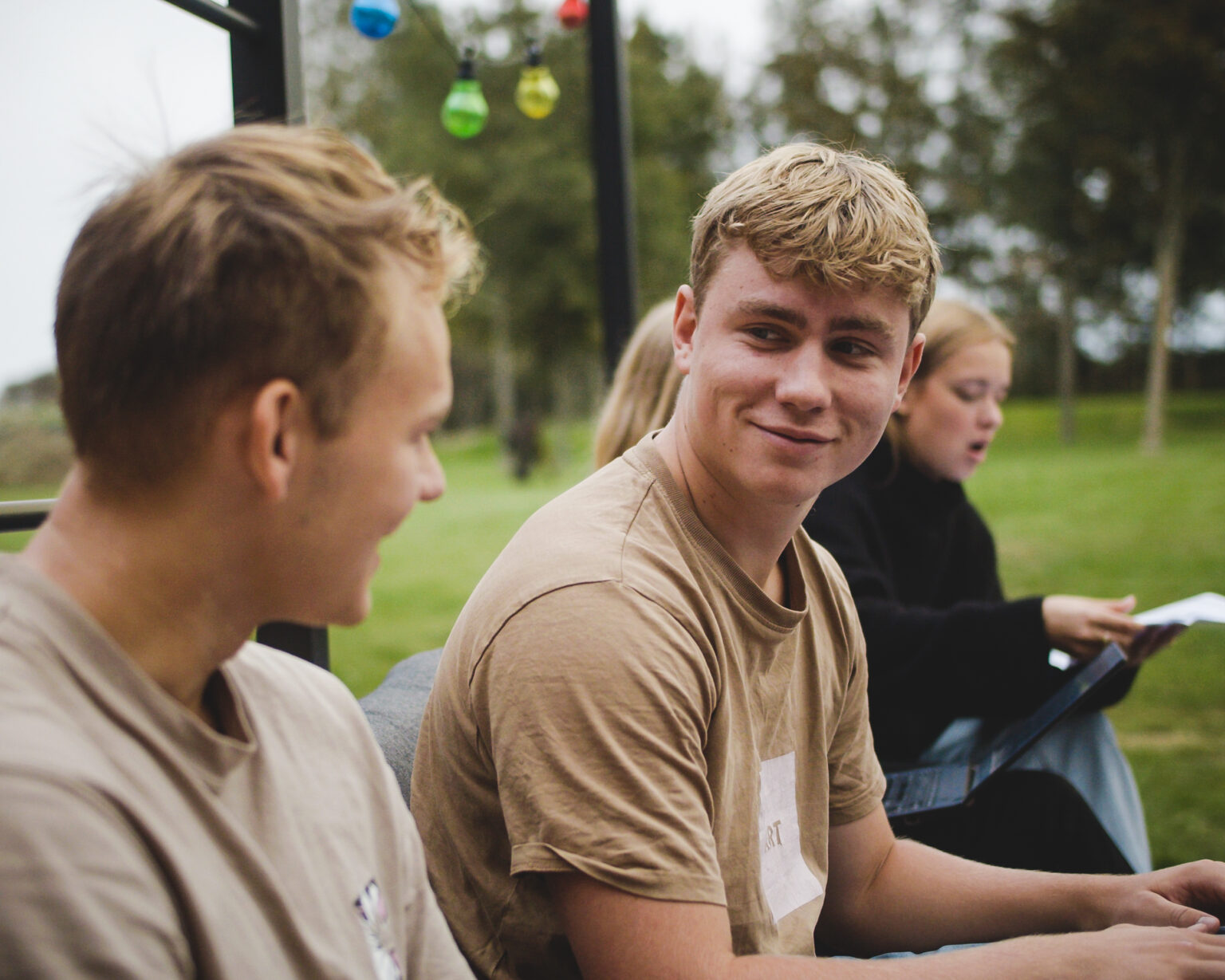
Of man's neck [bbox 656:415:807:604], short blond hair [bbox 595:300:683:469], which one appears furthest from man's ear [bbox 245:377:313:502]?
short blond hair [bbox 595:300:683:469]

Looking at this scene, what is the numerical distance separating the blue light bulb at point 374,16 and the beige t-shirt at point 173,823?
70.6 inches

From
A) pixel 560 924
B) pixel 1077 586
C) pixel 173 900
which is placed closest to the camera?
pixel 173 900

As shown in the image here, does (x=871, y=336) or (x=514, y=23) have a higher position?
(x=514, y=23)

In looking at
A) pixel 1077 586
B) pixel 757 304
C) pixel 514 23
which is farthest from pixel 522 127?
pixel 757 304

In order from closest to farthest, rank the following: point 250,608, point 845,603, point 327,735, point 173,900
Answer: point 173,900 → point 250,608 → point 327,735 → point 845,603

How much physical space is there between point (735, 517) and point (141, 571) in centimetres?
91

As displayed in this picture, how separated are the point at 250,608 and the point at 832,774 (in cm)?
118

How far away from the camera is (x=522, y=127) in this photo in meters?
20.8

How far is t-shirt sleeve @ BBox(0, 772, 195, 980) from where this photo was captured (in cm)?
66

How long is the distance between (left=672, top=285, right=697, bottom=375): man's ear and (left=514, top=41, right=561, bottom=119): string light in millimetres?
1729

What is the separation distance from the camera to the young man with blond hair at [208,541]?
2.39 ft

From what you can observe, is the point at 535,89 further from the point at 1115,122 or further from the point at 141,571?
the point at 1115,122

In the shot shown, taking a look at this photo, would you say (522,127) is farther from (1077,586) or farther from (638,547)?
(638,547)

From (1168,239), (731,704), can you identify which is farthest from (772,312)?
(1168,239)
